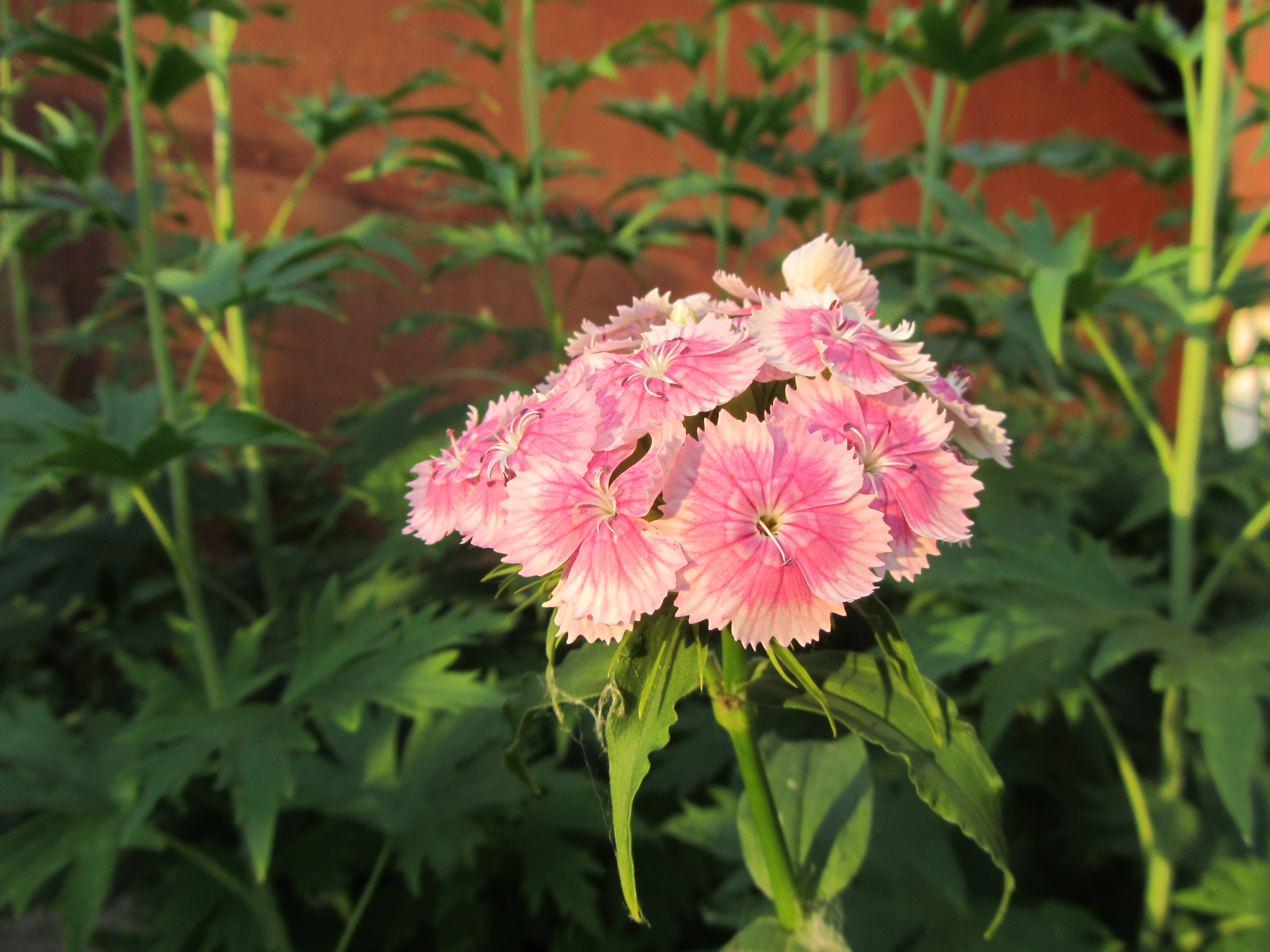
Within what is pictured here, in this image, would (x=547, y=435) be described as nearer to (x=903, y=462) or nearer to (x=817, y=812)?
(x=903, y=462)

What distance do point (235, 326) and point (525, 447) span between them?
1289 millimetres

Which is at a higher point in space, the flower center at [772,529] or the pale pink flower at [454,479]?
the flower center at [772,529]

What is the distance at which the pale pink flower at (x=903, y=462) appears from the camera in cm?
50

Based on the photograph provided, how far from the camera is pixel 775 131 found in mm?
1903

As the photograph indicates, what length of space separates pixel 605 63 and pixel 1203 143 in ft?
3.58

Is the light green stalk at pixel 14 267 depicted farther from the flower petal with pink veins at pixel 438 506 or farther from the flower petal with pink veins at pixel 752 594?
the flower petal with pink veins at pixel 752 594

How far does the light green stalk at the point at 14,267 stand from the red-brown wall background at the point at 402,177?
1.65ft

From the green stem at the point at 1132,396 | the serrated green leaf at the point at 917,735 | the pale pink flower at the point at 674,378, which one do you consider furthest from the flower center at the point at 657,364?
the green stem at the point at 1132,396

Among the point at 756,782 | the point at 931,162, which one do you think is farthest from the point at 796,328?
the point at 931,162

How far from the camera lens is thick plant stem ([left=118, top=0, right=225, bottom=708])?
1.21m

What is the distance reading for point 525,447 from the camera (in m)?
0.52

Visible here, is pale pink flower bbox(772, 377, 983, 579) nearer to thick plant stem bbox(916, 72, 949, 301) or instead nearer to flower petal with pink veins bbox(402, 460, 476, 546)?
flower petal with pink veins bbox(402, 460, 476, 546)

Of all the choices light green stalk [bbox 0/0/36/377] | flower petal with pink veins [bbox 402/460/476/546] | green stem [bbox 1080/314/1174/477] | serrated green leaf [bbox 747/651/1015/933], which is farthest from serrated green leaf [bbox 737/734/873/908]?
light green stalk [bbox 0/0/36/377]

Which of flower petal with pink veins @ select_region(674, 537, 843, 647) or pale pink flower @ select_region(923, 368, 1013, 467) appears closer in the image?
flower petal with pink veins @ select_region(674, 537, 843, 647)
